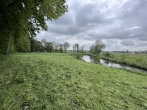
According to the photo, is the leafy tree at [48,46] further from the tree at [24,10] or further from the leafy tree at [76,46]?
the tree at [24,10]

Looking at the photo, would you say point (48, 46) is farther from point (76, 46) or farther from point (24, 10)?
point (24, 10)

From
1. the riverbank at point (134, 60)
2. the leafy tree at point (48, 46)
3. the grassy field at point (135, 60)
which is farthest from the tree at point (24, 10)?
the leafy tree at point (48, 46)

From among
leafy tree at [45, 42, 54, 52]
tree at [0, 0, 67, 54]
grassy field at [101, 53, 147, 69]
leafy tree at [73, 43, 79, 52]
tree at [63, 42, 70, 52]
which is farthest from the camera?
leafy tree at [73, 43, 79, 52]

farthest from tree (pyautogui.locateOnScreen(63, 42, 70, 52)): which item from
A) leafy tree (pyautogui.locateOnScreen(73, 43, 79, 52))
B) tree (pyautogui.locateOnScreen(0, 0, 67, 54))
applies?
tree (pyautogui.locateOnScreen(0, 0, 67, 54))

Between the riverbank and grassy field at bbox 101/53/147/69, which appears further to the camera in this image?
grassy field at bbox 101/53/147/69

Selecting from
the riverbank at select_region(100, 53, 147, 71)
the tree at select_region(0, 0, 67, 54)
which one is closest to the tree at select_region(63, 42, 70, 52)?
the riverbank at select_region(100, 53, 147, 71)

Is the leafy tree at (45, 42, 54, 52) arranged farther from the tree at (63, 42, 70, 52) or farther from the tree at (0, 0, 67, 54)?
→ the tree at (0, 0, 67, 54)

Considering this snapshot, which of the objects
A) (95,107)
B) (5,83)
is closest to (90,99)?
(95,107)

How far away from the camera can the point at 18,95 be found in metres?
2.48

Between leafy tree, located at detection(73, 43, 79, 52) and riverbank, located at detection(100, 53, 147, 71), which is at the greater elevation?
leafy tree, located at detection(73, 43, 79, 52)

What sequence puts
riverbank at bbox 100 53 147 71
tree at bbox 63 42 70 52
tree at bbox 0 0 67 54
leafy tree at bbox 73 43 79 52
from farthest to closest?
leafy tree at bbox 73 43 79 52
tree at bbox 63 42 70 52
riverbank at bbox 100 53 147 71
tree at bbox 0 0 67 54

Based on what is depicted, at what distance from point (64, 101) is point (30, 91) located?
1.13 metres

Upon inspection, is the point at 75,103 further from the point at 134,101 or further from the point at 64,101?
the point at 134,101

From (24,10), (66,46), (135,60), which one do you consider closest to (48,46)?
(66,46)
